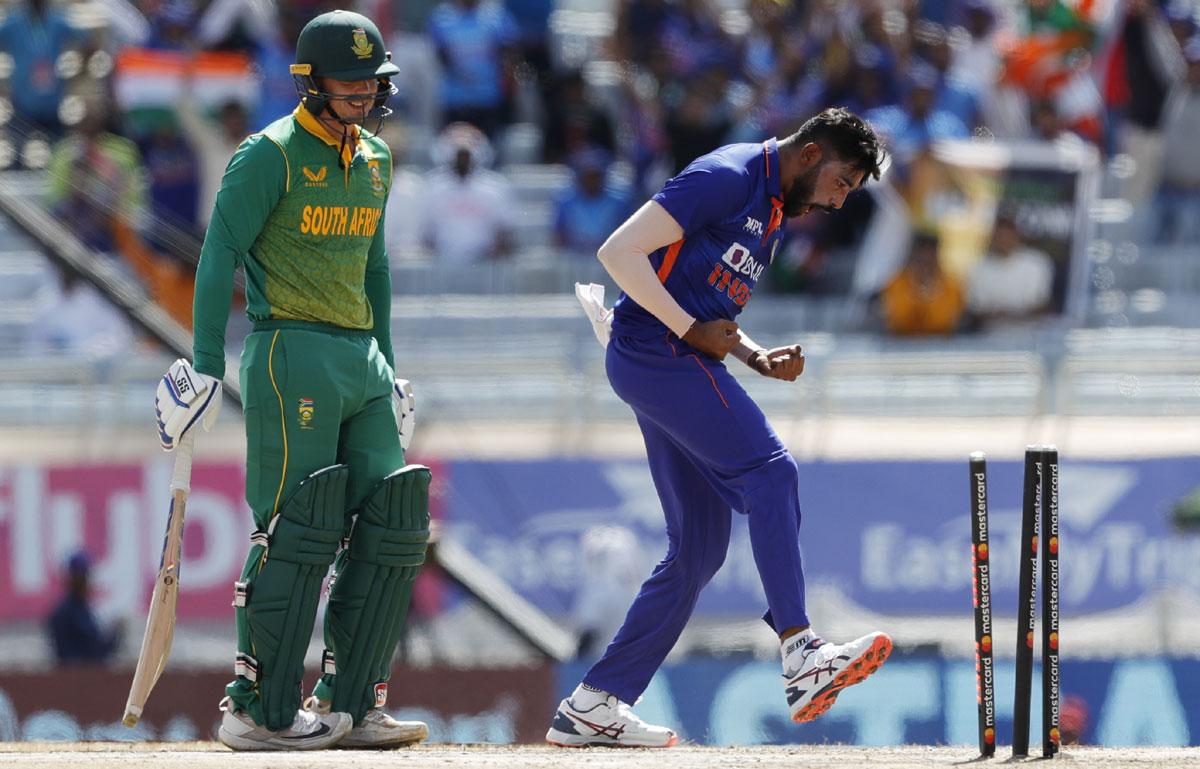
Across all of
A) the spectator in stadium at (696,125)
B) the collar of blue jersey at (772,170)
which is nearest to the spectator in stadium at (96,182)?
the spectator in stadium at (696,125)

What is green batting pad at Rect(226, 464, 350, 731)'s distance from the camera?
622cm

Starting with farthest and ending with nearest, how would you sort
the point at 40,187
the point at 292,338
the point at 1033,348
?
the point at 1033,348 → the point at 40,187 → the point at 292,338

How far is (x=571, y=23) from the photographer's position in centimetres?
1639

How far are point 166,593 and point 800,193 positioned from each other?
225 cm

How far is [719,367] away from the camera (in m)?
6.32

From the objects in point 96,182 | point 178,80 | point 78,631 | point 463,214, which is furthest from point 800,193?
point 178,80

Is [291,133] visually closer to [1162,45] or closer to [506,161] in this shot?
[506,161]

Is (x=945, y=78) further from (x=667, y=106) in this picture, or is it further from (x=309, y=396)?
(x=309, y=396)

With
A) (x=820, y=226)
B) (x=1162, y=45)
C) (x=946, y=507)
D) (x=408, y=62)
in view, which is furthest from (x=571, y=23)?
(x=946, y=507)

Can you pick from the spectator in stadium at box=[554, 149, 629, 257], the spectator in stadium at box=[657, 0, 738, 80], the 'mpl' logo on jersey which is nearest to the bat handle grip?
the 'mpl' logo on jersey

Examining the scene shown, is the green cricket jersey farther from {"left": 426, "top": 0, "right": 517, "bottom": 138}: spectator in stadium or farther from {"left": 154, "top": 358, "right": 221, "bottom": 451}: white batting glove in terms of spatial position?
{"left": 426, "top": 0, "right": 517, "bottom": 138}: spectator in stadium

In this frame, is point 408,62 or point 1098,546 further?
point 408,62

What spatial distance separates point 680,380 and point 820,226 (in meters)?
7.91

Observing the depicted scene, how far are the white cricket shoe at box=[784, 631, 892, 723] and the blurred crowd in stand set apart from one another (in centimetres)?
766
